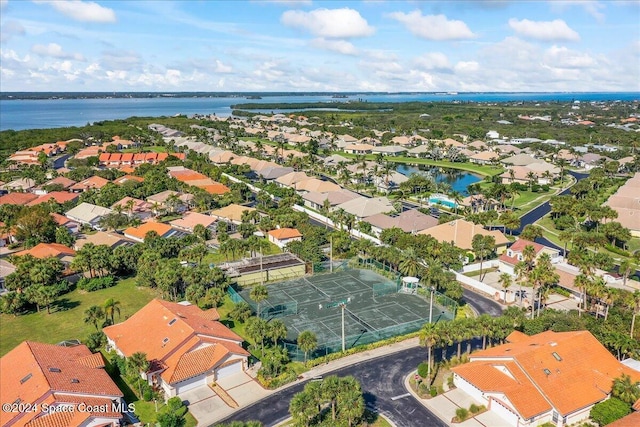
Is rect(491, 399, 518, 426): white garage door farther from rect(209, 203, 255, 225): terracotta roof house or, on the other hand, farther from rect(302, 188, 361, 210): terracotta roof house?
rect(302, 188, 361, 210): terracotta roof house

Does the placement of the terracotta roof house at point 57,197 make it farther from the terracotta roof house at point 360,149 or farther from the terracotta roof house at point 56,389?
the terracotta roof house at point 360,149

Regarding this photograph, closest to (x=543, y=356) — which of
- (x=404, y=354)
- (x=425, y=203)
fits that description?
(x=404, y=354)

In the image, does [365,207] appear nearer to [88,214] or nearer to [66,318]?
[88,214]

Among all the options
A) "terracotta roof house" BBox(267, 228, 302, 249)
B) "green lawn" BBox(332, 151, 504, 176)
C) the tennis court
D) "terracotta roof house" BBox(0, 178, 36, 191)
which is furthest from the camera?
"green lawn" BBox(332, 151, 504, 176)

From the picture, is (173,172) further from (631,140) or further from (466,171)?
(631,140)

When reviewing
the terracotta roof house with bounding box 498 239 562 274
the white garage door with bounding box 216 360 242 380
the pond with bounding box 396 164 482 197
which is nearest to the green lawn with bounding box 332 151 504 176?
the pond with bounding box 396 164 482 197

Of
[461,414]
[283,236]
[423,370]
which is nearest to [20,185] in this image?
[283,236]
